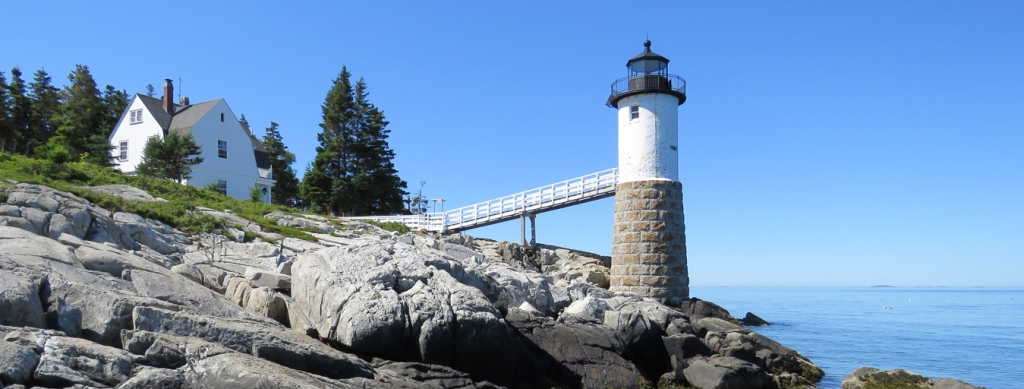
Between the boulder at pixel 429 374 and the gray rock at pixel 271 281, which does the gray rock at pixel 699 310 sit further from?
the gray rock at pixel 271 281

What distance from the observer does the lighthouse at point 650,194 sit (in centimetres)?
2311

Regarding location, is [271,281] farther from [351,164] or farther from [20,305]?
[351,164]

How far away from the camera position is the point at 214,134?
35625 mm

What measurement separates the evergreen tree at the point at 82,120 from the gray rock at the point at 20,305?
1065 inches

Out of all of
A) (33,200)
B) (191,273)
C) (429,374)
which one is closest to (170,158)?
(33,200)

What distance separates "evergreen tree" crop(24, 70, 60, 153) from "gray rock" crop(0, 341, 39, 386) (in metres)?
35.7

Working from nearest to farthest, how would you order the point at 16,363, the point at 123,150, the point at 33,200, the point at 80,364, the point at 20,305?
the point at 16,363, the point at 80,364, the point at 20,305, the point at 33,200, the point at 123,150

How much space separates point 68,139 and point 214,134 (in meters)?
8.34

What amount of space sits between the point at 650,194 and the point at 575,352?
35.5 feet

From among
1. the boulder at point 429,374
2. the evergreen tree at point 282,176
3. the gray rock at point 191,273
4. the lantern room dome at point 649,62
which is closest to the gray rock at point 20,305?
the gray rock at point 191,273

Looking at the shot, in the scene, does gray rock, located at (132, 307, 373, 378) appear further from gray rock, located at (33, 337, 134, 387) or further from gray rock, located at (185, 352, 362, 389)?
gray rock, located at (33, 337, 134, 387)

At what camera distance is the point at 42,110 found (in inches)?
1677

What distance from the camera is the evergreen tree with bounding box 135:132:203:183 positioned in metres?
30.7

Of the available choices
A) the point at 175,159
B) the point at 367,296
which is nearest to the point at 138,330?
the point at 367,296
